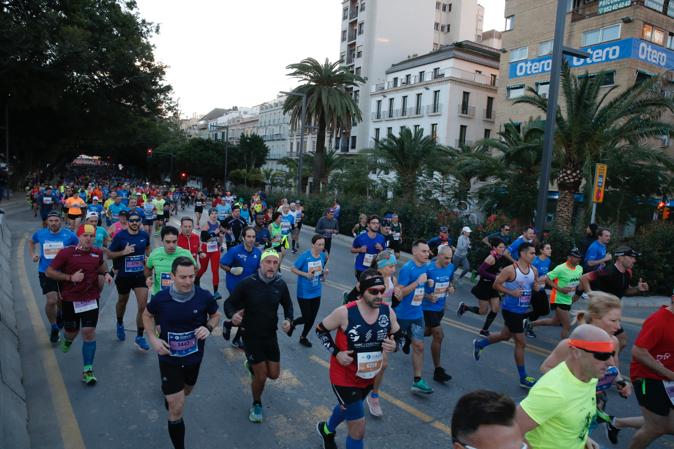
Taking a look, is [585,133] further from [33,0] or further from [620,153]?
[33,0]

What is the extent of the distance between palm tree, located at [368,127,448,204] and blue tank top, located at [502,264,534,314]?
16671 mm

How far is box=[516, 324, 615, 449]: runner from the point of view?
2.65 m

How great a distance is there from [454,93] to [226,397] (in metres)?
42.2

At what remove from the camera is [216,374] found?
6203 mm

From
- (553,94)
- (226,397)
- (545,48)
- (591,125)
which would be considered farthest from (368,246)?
(545,48)

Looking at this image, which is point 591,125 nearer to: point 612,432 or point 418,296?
point 418,296

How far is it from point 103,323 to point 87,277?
7.94 feet

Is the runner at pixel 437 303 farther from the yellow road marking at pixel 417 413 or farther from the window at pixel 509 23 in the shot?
the window at pixel 509 23

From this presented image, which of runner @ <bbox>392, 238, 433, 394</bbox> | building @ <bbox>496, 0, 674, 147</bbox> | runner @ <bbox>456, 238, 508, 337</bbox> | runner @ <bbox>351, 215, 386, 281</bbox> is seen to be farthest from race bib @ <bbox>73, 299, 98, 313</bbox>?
building @ <bbox>496, 0, 674, 147</bbox>

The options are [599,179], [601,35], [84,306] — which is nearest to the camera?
[84,306]

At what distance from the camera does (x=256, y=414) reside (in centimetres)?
500

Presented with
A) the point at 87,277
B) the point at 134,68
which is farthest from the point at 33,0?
the point at 87,277

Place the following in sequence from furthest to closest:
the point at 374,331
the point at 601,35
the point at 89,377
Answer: the point at 601,35
the point at 89,377
the point at 374,331

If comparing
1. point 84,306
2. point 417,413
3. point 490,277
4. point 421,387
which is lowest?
point 417,413
